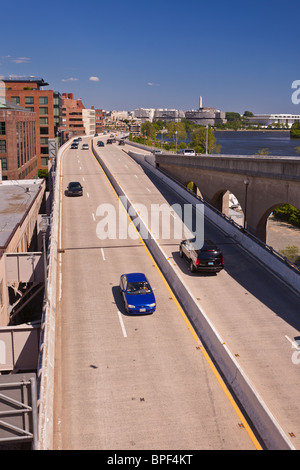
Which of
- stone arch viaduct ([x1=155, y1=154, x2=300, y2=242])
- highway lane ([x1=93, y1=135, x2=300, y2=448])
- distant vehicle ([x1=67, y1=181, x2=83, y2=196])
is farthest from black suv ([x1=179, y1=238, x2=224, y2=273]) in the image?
distant vehicle ([x1=67, y1=181, x2=83, y2=196])

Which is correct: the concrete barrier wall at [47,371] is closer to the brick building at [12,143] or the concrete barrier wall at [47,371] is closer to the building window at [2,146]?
the brick building at [12,143]

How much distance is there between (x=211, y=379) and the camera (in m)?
15.9

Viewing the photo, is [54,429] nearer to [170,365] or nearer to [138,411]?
[138,411]

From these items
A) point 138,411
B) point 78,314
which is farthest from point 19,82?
point 138,411

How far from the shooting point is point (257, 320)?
20219 millimetres

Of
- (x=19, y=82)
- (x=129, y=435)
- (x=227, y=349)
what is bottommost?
(x=129, y=435)

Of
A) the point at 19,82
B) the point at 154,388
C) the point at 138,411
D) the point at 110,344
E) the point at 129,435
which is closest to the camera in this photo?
the point at 129,435

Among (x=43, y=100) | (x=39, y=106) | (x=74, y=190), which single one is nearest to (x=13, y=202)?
(x=74, y=190)

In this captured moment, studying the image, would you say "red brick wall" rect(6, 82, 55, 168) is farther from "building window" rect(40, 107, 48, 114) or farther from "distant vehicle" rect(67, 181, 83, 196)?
"distant vehicle" rect(67, 181, 83, 196)

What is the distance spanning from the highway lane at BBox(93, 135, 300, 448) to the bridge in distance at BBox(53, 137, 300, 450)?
0.16 feet

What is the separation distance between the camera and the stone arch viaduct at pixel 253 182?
101 feet

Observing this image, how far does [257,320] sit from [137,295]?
18.2 feet

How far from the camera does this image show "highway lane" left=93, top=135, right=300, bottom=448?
15.1 meters
